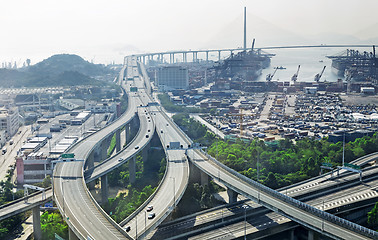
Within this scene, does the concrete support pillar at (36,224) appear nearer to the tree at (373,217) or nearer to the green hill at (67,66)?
the tree at (373,217)

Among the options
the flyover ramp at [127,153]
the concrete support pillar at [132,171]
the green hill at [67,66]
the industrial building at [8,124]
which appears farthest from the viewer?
the green hill at [67,66]

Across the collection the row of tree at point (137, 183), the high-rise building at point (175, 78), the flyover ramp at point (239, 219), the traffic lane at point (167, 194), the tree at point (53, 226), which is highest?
the high-rise building at point (175, 78)

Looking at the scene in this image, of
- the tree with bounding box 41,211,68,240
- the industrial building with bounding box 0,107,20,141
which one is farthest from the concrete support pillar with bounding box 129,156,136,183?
the industrial building with bounding box 0,107,20,141

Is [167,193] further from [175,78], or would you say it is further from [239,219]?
[175,78]

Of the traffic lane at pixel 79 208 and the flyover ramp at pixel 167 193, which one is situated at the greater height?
the traffic lane at pixel 79 208

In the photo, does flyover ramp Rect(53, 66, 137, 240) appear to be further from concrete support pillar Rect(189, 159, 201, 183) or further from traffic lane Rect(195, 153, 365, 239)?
traffic lane Rect(195, 153, 365, 239)

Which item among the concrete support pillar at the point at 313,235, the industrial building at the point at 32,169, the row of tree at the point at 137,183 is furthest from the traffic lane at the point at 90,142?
the concrete support pillar at the point at 313,235

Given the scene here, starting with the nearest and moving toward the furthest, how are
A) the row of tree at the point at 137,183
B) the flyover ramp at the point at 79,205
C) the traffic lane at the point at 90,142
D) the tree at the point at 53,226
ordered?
1. the flyover ramp at the point at 79,205
2. the tree at the point at 53,226
3. the row of tree at the point at 137,183
4. the traffic lane at the point at 90,142
